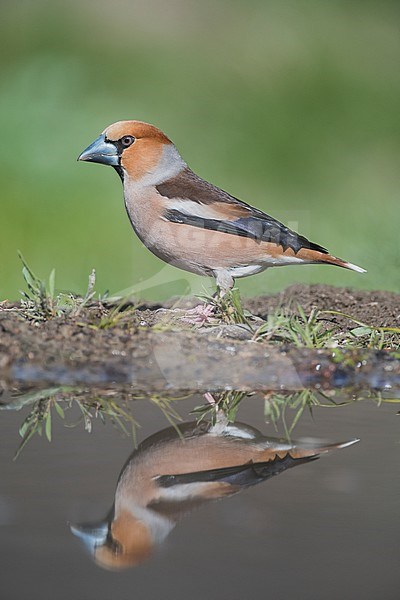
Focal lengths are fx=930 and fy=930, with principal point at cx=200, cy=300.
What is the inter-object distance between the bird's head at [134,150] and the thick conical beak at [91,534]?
324cm

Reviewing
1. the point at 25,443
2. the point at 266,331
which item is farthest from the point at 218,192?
the point at 25,443

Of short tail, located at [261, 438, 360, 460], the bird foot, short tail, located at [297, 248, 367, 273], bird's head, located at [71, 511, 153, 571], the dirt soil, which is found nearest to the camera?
bird's head, located at [71, 511, 153, 571]

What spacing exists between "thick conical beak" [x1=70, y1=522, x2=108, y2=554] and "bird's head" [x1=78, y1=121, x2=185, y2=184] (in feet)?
10.6

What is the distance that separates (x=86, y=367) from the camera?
335cm

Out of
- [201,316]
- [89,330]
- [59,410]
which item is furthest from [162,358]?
[201,316]

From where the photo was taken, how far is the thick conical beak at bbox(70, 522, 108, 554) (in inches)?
79.0

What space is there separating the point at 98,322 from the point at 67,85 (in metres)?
5.89

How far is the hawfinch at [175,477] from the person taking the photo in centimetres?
204

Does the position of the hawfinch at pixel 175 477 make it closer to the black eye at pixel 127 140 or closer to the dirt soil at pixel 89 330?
the dirt soil at pixel 89 330

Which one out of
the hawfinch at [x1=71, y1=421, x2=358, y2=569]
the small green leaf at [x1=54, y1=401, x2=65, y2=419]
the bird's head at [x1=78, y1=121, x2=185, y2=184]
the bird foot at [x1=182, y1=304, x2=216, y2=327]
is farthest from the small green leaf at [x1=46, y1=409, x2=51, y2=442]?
the bird's head at [x1=78, y1=121, x2=185, y2=184]

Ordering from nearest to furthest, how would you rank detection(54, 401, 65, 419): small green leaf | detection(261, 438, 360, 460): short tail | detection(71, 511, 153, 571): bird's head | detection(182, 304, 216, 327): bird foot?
detection(71, 511, 153, 571): bird's head
detection(261, 438, 360, 460): short tail
detection(54, 401, 65, 419): small green leaf
detection(182, 304, 216, 327): bird foot

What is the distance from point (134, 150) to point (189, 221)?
59 centimetres

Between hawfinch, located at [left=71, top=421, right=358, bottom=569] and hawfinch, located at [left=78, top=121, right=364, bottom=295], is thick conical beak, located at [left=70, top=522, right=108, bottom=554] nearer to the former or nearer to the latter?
hawfinch, located at [left=71, top=421, right=358, bottom=569]

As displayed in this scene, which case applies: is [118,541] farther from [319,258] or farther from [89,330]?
[319,258]
